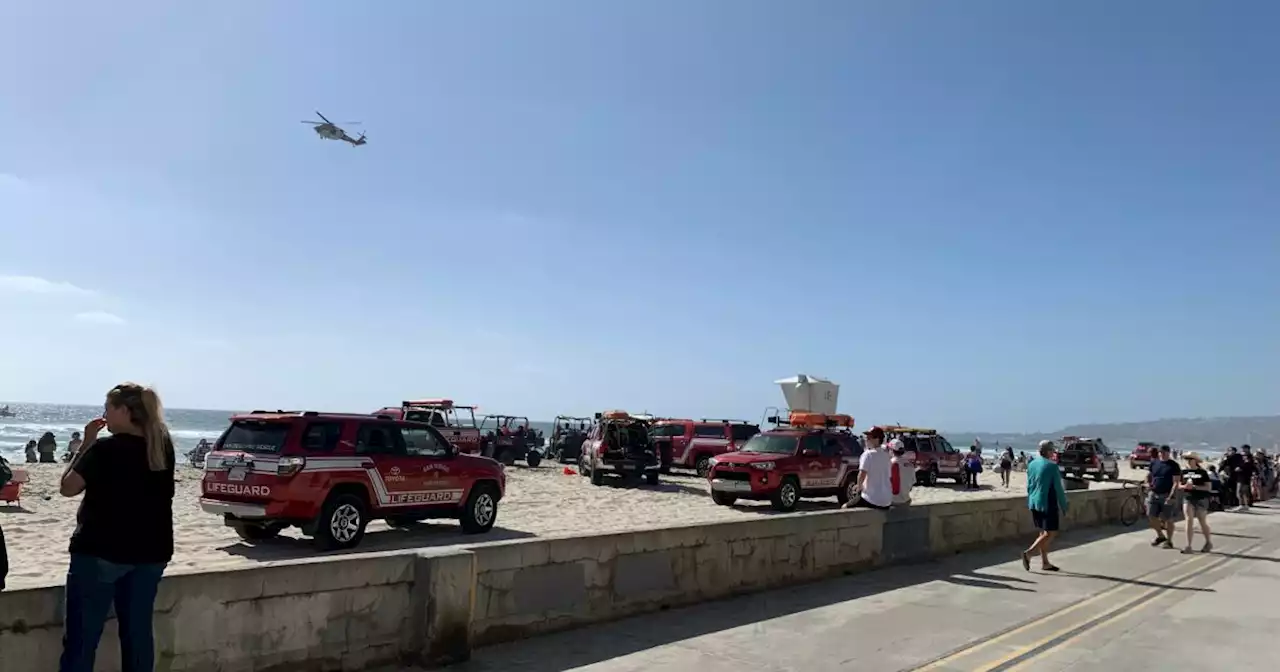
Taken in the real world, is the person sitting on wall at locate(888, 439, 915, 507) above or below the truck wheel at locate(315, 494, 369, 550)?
above

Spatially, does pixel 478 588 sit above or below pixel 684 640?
above

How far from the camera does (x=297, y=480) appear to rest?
11031 mm

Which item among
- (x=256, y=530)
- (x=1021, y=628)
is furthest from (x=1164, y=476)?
(x=256, y=530)

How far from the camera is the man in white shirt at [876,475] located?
1116 centimetres

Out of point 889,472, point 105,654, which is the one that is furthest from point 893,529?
point 105,654

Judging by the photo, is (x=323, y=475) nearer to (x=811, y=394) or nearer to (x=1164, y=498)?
(x=1164, y=498)

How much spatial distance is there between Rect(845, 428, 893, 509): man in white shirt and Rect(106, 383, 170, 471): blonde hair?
8.51 m

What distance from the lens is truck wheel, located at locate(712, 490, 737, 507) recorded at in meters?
19.1

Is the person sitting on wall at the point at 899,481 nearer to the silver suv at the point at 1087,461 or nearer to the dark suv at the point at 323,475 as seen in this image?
the dark suv at the point at 323,475

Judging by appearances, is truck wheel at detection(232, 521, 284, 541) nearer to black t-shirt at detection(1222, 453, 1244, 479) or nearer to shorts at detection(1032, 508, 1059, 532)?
shorts at detection(1032, 508, 1059, 532)

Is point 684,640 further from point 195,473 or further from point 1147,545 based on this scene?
point 195,473

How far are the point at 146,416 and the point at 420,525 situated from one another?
1068cm

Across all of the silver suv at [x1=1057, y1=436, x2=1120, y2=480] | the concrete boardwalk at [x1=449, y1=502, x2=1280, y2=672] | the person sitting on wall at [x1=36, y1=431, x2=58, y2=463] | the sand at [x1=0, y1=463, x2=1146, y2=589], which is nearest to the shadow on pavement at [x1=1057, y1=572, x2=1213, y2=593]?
the concrete boardwalk at [x1=449, y1=502, x2=1280, y2=672]

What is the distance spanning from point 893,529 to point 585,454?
53.5ft
